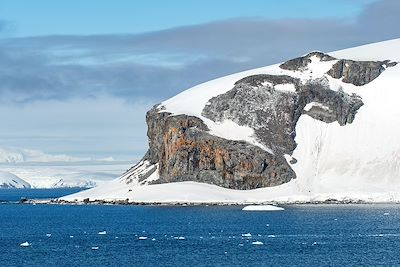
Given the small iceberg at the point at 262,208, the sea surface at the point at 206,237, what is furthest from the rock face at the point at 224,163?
the small iceberg at the point at 262,208

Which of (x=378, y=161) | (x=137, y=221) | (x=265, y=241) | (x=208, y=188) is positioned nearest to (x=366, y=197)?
(x=378, y=161)

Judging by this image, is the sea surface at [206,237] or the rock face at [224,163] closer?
the sea surface at [206,237]

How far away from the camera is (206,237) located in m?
115

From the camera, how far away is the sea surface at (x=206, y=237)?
91.3 meters

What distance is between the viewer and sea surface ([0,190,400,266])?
300 ft

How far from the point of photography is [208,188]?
190 metres

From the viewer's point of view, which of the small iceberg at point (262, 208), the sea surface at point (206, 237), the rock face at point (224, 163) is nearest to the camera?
the sea surface at point (206, 237)

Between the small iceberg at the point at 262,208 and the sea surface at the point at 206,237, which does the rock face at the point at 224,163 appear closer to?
the sea surface at the point at 206,237

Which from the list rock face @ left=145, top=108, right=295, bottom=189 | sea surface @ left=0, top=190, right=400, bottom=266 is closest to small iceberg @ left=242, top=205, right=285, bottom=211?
sea surface @ left=0, top=190, right=400, bottom=266

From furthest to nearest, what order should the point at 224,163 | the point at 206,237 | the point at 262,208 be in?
the point at 224,163, the point at 262,208, the point at 206,237

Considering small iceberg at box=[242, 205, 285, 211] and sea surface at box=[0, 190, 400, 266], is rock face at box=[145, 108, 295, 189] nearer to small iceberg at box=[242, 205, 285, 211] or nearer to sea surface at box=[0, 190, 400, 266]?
sea surface at box=[0, 190, 400, 266]

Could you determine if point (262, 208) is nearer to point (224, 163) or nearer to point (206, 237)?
point (224, 163)

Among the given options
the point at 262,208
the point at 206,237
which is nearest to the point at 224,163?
the point at 262,208

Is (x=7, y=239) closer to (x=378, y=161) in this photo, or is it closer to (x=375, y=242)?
(x=375, y=242)
